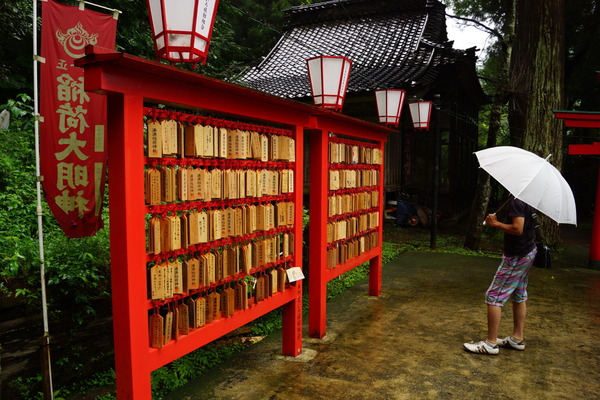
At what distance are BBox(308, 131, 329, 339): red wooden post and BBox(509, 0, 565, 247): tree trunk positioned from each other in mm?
8253

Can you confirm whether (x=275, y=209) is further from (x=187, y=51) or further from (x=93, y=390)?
(x=93, y=390)

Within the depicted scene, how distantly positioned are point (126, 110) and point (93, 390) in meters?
2.92

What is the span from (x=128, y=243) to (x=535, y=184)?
12.0 ft

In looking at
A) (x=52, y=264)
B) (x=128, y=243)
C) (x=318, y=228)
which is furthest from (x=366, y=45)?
(x=128, y=243)

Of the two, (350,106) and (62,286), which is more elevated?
Answer: (350,106)

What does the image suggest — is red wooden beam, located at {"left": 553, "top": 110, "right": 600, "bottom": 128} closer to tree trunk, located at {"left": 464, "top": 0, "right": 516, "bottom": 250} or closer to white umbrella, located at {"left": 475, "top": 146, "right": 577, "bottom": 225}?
tree trunk, located at {"left": 464, "top": 0, "right": 516, "bottom": 250}

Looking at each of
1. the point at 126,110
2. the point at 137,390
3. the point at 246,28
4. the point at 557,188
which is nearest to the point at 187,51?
the point at 126,110

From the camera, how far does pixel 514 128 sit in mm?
11586

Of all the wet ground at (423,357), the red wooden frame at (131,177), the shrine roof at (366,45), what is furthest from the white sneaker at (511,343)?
the shrine roof at (366,45)

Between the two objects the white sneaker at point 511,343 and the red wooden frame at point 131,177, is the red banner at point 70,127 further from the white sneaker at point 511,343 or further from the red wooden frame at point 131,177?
the white sneaker at point 511,343

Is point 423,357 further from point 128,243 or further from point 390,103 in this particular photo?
point 390,103

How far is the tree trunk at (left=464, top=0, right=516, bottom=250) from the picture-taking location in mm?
10047

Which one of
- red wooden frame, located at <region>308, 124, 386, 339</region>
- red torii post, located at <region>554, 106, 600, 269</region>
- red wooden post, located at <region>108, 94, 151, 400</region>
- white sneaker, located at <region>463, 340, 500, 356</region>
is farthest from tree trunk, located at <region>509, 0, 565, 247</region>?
red wooden post, located at <region>108, 94, 151, 400</region>

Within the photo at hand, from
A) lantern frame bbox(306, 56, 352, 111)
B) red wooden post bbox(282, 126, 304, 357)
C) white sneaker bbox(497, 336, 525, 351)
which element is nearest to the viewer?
red wooden post bbox(282, 126, 304, 357)
